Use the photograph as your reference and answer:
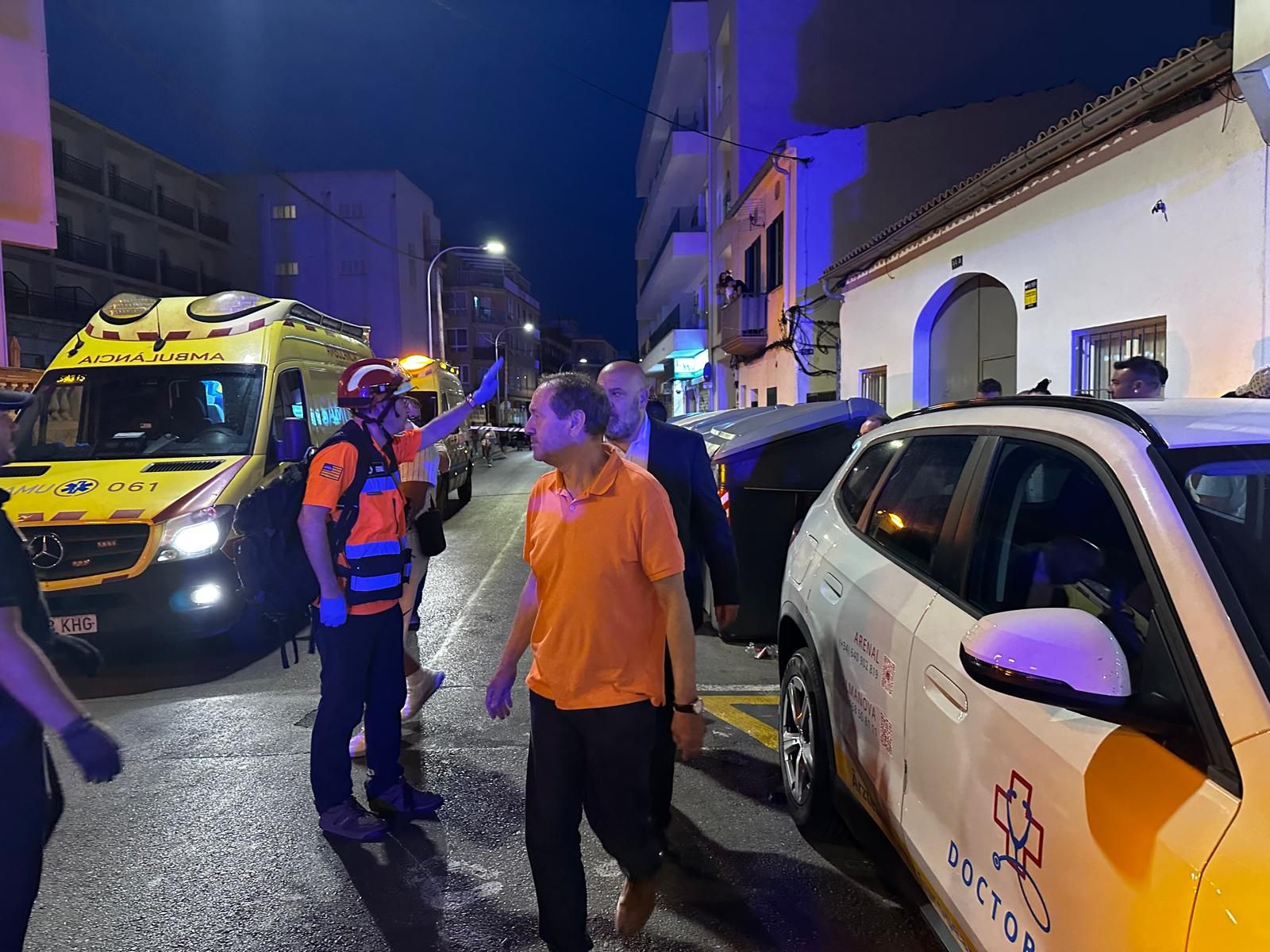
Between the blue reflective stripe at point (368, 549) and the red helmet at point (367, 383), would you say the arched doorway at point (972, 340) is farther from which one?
the blue reflective stripe at point (368, 549)

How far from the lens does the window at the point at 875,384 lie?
1252 cm

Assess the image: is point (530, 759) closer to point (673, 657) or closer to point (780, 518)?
point (673, 657)

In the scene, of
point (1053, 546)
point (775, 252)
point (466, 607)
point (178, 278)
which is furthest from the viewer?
point (178, 278)

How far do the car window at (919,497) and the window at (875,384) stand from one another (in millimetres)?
9335

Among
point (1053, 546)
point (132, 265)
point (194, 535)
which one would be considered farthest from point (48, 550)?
point (132, 265)

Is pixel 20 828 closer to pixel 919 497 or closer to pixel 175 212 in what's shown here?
pixel 919 497

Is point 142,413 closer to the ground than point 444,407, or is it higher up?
closer to the ground

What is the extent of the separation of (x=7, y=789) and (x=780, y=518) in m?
4.59

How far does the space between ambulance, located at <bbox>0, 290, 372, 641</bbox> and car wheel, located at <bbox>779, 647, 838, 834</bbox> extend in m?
3.74

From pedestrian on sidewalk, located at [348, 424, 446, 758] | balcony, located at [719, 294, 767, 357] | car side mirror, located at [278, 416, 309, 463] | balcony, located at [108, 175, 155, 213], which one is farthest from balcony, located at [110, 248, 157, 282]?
pedestrian on sidewalk, located at [348, 424, 446, 758]

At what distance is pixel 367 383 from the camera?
11.5ft

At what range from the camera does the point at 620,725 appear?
93.5 inches

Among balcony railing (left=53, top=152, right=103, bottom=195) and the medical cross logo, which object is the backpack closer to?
the medical cross logo

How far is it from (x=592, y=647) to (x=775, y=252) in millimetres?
16484
